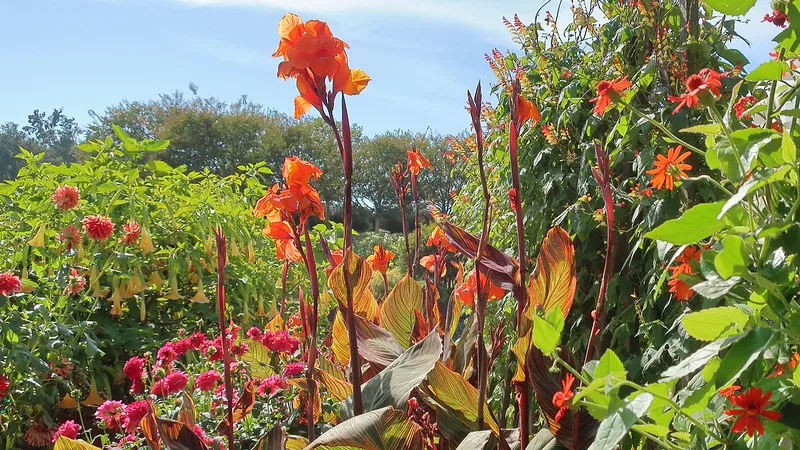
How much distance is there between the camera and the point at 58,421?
2.78m

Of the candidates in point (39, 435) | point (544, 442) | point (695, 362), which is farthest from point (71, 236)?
point (695, 362)

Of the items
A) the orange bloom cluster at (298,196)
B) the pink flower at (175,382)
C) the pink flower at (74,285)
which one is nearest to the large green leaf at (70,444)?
the pink flower at (175,382)

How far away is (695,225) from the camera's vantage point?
70 centimetres

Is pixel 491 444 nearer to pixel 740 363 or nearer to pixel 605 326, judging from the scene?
pixel 740 363

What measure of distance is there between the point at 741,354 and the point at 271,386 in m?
1.15

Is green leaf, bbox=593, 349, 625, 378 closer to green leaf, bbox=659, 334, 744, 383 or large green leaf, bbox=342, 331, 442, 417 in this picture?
green leaf, bbox=659, 334, 744, 383

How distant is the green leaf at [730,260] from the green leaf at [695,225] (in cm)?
4

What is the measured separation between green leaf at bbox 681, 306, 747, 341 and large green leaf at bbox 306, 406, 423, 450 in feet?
1.66

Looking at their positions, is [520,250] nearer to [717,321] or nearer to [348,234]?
[348,234]

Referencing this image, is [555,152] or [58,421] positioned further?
[58,421]

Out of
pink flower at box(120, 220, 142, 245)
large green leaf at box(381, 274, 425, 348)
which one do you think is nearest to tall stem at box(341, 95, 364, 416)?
large green leaf at box(381, 274, 425, 348)

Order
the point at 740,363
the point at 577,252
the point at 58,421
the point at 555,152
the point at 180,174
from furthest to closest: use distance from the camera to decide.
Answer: the point at 180,174
the point at 58,421
the point at 555,152
the point at 577,252
the point at 740,363

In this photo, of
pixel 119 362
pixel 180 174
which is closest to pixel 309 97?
pixel 119 362

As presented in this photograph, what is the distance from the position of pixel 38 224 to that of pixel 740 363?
2983mm
